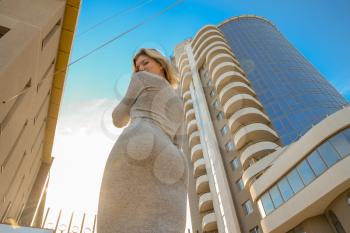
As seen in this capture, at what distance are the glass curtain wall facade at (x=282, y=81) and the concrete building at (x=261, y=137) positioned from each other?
0.14m

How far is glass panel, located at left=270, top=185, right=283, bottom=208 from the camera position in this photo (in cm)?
1830

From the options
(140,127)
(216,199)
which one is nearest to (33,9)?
(140,127)

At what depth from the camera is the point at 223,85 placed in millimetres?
33750

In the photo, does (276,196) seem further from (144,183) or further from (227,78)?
(144,183)

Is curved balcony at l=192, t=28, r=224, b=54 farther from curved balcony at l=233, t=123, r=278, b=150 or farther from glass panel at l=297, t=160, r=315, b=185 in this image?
glass panel at l=297, t=160, r=315, b=185

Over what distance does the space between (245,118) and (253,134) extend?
8.53ft

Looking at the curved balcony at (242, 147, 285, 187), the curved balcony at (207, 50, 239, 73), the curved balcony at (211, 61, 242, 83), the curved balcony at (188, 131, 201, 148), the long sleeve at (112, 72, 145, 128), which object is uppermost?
the curved balcony at (207, 50, 239, 73)

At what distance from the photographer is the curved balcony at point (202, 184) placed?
3215 cm

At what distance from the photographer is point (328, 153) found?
53.3 ft

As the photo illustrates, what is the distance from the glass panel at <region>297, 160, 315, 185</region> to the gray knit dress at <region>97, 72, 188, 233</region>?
17.7 m

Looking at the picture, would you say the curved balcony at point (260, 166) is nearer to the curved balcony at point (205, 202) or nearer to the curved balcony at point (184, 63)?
the curved balcony at point (205, 202)

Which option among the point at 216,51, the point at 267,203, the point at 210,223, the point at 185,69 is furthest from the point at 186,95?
the point at 267,203

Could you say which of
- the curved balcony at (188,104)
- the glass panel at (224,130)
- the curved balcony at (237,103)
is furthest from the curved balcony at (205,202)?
the curved balcony at (188,104)

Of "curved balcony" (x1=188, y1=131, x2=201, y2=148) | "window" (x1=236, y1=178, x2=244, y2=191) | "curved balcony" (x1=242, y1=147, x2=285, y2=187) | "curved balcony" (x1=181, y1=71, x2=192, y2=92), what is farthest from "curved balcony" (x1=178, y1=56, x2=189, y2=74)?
"curved balcony" (x1=242, y1=147, x2=285, y2=187)
